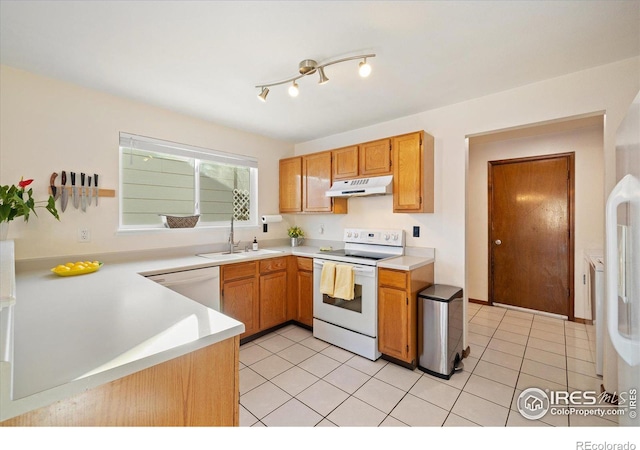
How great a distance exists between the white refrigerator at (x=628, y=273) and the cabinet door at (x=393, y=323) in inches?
50.8

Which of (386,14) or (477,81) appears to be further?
(477,81)

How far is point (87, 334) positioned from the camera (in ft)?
3.06

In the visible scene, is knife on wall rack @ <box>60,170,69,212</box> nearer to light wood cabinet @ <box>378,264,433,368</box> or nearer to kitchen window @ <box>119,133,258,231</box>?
kitchen window @ <box>119,133,258,231</box>

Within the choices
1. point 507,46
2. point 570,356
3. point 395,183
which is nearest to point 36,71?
point 395,183

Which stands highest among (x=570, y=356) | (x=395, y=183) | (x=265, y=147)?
(x=265, y=147)

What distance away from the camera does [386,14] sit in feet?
4.93

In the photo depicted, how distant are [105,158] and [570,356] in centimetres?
461

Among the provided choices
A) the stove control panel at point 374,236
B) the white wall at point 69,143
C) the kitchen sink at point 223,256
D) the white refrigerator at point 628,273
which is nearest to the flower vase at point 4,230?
the white wall at point 69,143

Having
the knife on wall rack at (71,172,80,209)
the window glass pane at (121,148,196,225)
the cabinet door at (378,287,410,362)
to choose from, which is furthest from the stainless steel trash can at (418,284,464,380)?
the knife on wall rack at (71,172,80,209)

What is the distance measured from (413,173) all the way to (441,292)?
44.4 inches

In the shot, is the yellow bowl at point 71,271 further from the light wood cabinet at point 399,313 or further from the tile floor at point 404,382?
the light wood cabinet at point 399,313

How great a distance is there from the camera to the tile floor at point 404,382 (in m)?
1.81

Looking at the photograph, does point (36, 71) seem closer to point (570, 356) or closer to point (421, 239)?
point (421, 239)
